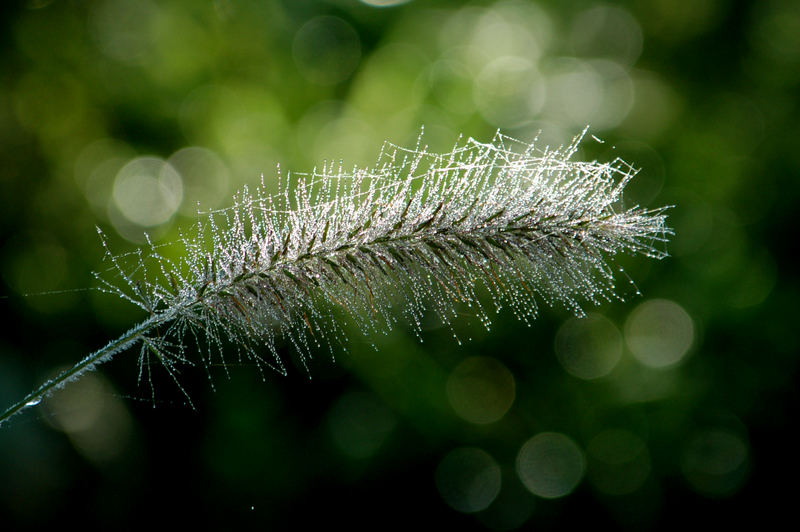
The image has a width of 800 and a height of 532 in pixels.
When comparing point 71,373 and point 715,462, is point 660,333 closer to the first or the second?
point 715,462

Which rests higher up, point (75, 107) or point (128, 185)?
point (75, 107)

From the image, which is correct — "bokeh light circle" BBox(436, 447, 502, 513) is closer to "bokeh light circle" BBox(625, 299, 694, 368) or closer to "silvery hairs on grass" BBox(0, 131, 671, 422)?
"bokeh light circle" BBox(625, 299, 694, 368)

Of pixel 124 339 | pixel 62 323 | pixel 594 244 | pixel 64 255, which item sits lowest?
pixel 594 244

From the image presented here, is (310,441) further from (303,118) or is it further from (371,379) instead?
(303,118)

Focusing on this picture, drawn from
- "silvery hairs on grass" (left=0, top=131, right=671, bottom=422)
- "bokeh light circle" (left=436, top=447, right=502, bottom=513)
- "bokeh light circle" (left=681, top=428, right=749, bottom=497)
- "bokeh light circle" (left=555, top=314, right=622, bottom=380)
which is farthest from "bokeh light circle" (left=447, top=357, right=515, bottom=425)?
"silvery hairs on grass" (left=0, top=131, right=671, bottom=422)

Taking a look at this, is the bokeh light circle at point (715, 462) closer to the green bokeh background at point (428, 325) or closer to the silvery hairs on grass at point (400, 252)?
the green bokeh background at point (428, 325)

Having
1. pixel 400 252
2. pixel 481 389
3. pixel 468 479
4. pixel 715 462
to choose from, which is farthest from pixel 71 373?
pixel 715 462

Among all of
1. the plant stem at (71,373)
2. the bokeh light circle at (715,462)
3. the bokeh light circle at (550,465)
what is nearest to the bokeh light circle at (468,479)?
the bokeh light circle at (550,465)

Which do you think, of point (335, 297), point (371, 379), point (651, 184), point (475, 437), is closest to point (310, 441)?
point (371, 379)
